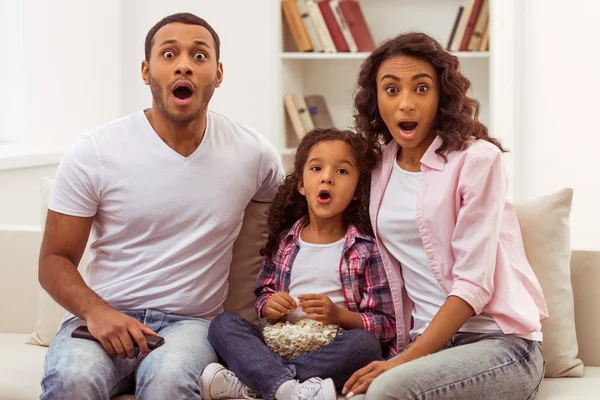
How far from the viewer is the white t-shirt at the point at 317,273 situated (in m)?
2.10

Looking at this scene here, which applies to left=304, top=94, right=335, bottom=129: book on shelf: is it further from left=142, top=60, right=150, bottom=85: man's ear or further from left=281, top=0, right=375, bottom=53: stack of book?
left=142, top=60, right=150, bottom=85: man's ear

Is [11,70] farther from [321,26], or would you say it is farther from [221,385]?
[221,385]

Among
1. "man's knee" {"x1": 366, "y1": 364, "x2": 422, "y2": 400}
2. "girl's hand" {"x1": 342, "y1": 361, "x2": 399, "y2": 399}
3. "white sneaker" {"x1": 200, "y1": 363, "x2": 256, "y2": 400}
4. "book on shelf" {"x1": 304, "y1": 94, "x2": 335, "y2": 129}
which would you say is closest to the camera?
"man's knee" {"x1": 366, "y1": 364, "x2": 422, "y2": 400}

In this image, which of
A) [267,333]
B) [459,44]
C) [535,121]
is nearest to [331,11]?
[459,44]

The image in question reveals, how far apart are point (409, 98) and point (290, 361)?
0.64 m

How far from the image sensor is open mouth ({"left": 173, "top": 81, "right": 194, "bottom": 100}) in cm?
213

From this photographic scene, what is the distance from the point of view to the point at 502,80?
12.5ft

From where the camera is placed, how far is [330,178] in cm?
214

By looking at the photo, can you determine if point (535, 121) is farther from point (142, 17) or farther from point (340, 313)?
point (340, 313)

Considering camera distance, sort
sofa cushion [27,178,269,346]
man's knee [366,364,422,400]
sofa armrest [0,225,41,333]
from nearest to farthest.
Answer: man's knee [366,364,422,400], sofa cushion [27,178,269,346], sofa armrest [0,225,41,333]

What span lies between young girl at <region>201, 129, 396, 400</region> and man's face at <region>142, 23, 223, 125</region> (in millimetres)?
293

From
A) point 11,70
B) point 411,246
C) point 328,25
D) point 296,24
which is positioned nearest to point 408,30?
point 328,25

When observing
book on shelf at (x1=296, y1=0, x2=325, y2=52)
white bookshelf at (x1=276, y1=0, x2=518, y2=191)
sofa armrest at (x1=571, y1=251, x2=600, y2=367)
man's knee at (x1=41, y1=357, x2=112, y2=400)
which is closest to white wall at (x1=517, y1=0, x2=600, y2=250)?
white bookshelf at (x1=276, y1=0, x2=518, y2=191)

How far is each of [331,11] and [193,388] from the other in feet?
7.98
